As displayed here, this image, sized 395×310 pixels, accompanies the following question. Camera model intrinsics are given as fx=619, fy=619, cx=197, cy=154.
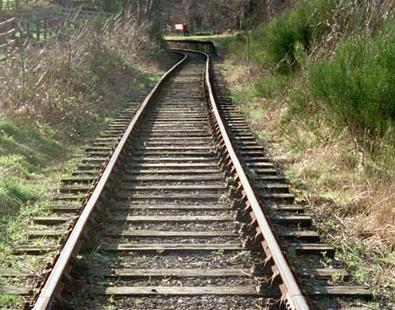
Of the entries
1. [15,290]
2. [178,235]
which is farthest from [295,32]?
[15,290]

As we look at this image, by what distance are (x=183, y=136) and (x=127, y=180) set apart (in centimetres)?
295

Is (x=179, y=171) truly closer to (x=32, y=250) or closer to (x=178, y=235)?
(x=178, y=235)

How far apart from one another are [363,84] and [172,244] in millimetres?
3510

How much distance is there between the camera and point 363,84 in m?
7.41

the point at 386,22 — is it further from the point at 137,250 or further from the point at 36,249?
the point at 36,249

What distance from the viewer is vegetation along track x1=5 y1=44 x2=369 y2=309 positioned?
13.9ft

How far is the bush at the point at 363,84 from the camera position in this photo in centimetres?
716

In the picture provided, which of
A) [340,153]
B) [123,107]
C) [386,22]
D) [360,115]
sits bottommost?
[123,107]

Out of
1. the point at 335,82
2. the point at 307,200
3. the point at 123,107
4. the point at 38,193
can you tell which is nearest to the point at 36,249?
the point at 38,193

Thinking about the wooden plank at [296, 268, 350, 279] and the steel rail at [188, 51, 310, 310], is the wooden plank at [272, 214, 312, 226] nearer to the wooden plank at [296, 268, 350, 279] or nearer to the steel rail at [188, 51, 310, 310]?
the steel rail at [188, 51, 310, 310]

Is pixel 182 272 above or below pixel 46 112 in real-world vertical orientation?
above

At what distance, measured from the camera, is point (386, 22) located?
26.8 ft

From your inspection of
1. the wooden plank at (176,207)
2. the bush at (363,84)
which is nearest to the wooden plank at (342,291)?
the wooden plank at (176,207)

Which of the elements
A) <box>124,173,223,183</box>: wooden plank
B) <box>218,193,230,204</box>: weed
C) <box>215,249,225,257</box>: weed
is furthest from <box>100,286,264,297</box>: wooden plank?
<box>124,173,223,183</box>: wooden plank
